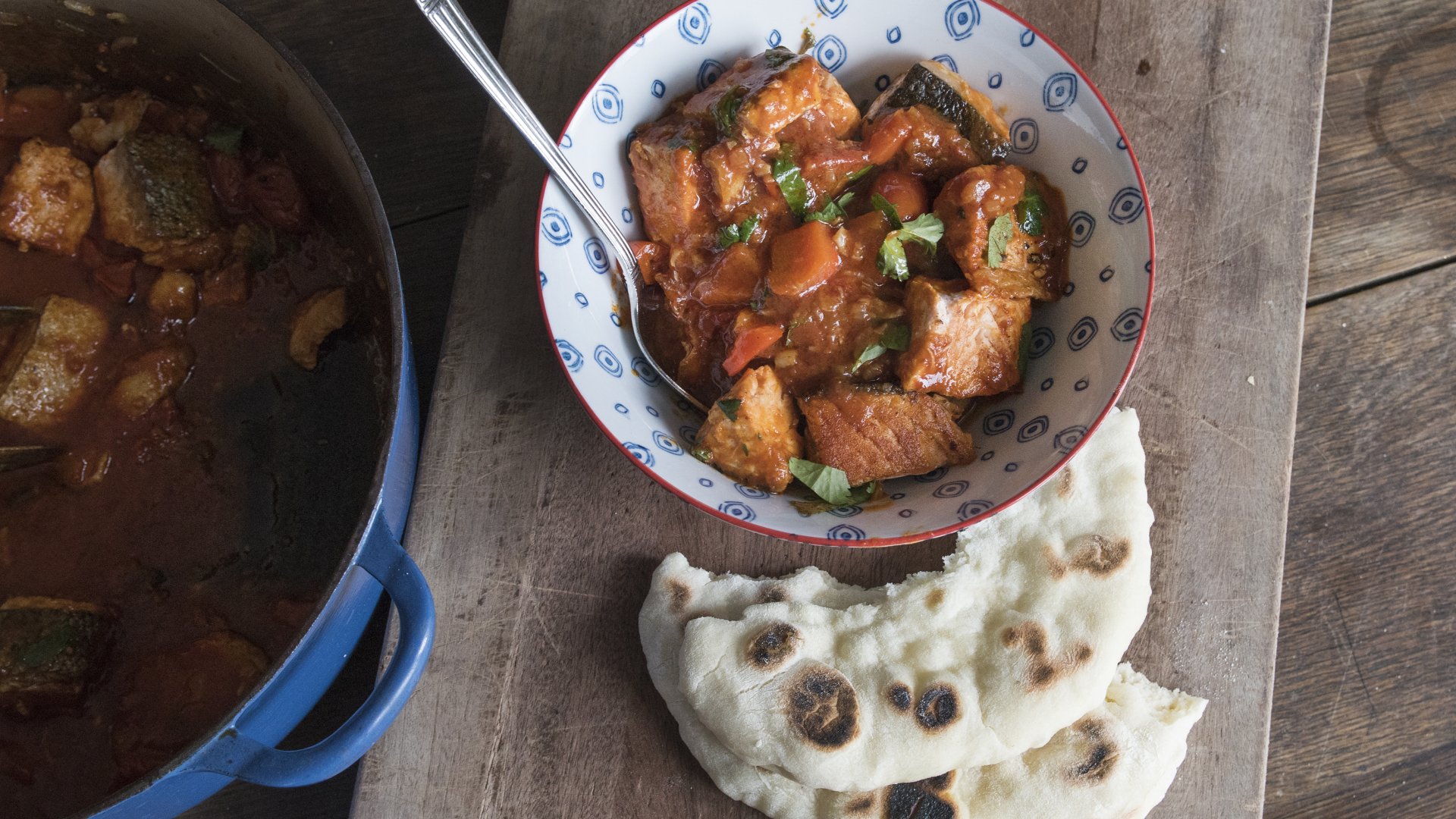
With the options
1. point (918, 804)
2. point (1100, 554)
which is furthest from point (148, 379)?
point (1100, 554)

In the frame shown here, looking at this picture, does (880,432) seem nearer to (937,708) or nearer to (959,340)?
(959,340)

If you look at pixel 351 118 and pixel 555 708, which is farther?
pixel 351 118

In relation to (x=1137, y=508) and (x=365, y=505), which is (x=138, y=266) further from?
(x=1137, y=508)

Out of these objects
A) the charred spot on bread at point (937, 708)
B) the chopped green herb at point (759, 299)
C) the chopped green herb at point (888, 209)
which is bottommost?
the charred spot on bread at point (937, 708)

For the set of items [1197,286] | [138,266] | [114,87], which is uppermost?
[114,87]

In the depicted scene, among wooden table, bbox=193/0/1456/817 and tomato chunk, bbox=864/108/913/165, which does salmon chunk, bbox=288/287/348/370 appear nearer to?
wooden table, bbox=193/0/1456/817

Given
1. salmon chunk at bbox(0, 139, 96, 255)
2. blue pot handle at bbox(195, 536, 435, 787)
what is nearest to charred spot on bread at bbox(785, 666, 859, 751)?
blue pot handle at bbox(195, 536, 435, 787)

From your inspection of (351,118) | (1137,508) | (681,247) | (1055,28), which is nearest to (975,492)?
(1137,508)

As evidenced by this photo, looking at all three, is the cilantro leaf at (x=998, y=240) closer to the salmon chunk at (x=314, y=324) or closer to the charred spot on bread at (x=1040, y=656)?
the charred spot on bread at (x=1040, y=656)

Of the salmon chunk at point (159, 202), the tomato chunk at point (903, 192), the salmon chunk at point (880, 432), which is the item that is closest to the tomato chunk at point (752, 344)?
the salmon chunk at point (880, 432)
